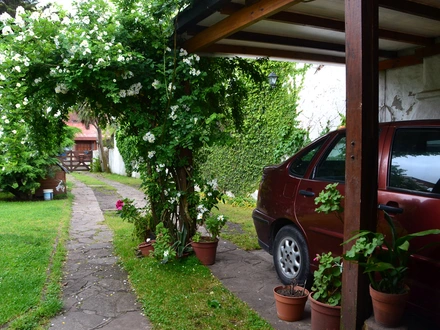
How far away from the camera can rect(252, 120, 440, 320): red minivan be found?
9.40ft

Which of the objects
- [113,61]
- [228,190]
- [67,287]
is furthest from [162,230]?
[228,190]

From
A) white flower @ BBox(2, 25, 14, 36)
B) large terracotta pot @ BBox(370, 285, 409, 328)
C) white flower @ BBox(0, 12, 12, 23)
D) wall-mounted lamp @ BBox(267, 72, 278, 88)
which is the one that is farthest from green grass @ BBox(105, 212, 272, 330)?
wall-mounted lamp @ BBox(267, 72, 278, 88)

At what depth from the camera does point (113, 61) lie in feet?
14.9

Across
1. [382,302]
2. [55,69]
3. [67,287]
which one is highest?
[55,69]

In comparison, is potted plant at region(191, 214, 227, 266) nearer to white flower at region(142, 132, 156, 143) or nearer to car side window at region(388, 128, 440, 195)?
white flower at region(142, 132, 156, 143)

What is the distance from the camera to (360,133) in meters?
2.79

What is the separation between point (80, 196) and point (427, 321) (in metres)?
11.9

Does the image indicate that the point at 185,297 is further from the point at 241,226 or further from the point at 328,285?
the point at 241,226

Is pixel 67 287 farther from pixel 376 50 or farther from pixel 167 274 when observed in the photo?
pixel 376 50

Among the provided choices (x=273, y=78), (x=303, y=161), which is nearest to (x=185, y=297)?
(x=303, y=161)

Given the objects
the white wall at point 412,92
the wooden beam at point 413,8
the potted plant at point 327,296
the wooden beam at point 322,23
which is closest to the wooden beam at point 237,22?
the wooden beam at point 322,23

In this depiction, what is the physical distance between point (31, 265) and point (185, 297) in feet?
7.79

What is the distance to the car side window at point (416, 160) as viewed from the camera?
2992 millimetres

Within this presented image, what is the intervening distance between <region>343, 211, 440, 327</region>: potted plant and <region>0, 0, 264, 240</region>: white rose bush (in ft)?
8.06
